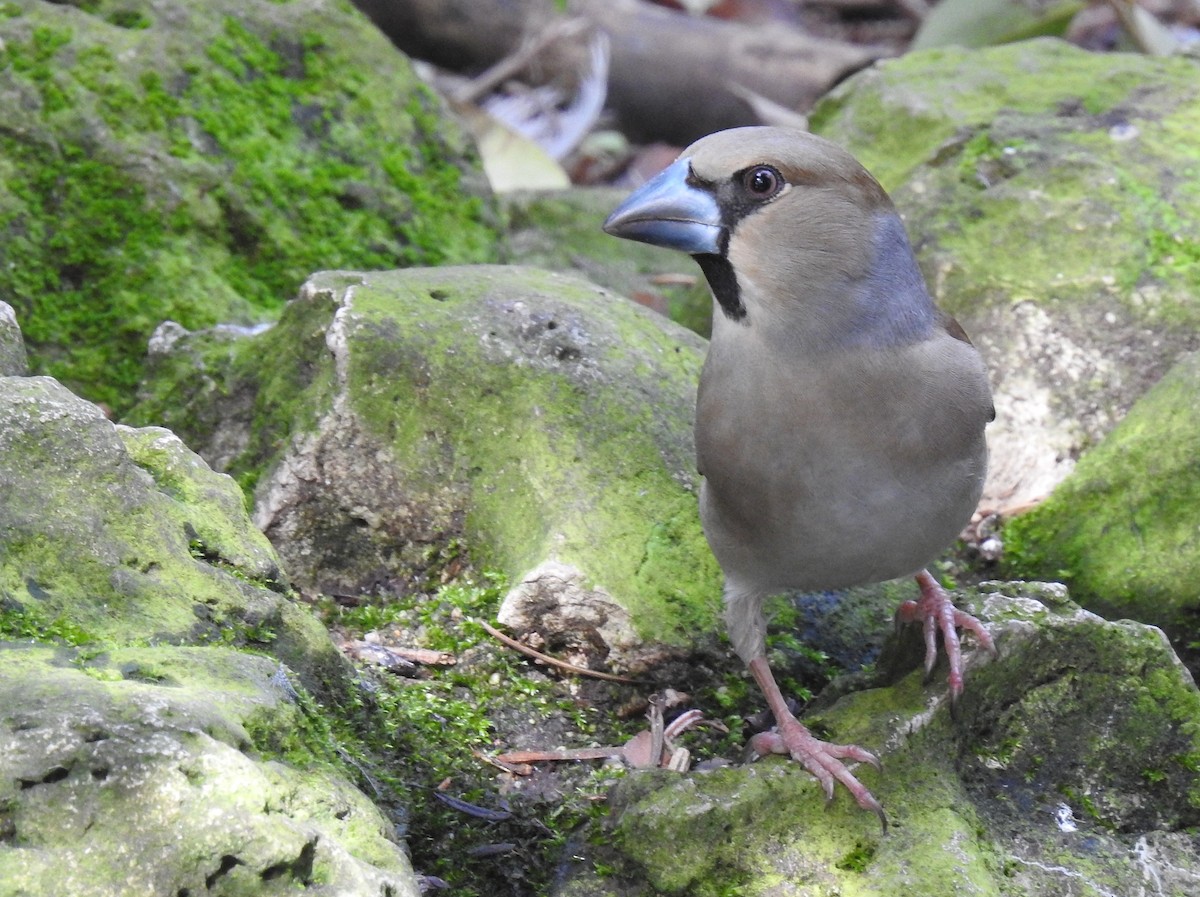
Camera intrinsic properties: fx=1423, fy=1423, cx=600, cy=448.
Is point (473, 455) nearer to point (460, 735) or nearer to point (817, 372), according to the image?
point (460, 735)

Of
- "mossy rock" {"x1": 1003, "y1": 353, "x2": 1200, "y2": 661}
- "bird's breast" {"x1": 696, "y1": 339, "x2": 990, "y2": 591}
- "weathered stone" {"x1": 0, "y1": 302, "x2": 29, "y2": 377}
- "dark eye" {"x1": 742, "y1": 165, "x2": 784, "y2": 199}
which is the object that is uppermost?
"dark eye" {"x1": 742, "y1": 165, "x2": 784, "y2": 199}

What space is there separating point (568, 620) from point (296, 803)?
1.64 m

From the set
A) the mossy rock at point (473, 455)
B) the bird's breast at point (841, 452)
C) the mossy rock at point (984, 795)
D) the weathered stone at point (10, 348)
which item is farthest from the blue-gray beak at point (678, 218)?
the weathered stone at point (10, 348)

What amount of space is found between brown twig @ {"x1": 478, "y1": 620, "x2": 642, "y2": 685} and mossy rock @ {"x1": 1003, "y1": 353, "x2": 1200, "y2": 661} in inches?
64.2

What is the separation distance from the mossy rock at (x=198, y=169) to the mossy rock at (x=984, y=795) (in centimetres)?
291

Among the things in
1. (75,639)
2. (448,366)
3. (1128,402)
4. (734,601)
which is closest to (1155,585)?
(1128,402)

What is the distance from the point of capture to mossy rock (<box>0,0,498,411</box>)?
→ 518cm

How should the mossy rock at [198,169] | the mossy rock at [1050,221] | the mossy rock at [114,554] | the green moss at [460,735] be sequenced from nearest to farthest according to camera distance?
1. the mossy rock at [114,554]
2. the green moss at [460,735]
3. the mossy rock at [198,169]
4. the mossy rock at [1050,221]

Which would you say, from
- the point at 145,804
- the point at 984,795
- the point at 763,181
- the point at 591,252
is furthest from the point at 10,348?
the point at 591,252

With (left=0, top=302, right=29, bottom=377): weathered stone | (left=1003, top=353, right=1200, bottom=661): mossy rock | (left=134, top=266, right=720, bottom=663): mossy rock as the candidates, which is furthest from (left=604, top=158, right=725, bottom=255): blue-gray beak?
(left=1003, top=353, right=1200, bottom=661): mossy rock

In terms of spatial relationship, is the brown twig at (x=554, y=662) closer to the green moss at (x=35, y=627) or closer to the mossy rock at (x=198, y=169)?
the green moss at (x=35, y=627)

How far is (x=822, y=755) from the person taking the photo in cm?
327

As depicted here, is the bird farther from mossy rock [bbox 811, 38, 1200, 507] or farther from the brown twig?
mossy rock [bbox 811, 38, 1200, 507]

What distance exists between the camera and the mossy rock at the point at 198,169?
17.0ft
